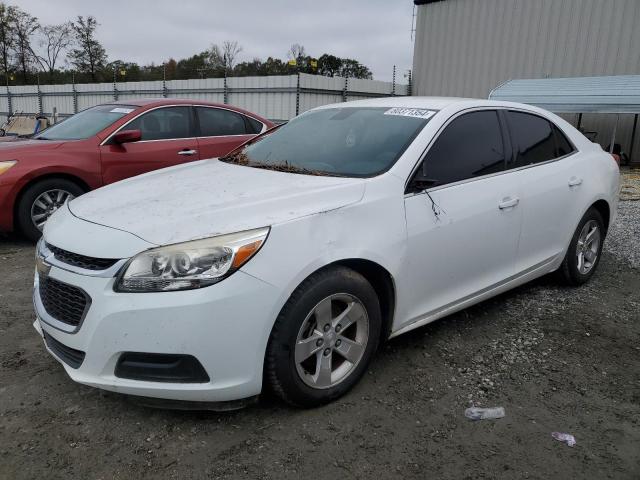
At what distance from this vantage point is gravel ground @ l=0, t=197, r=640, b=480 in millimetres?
Result: 2186

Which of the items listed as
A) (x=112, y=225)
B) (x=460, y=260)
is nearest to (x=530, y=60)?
(x=460, y=260)

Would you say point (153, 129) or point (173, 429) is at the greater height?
point (153, 129)

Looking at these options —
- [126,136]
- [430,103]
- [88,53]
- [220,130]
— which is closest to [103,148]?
[126,136]

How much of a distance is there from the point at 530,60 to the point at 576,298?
14.7 m

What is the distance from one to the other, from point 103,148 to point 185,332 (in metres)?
4.29

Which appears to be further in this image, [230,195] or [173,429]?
[230,195]

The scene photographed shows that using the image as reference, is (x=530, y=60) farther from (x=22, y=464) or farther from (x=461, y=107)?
(x=22, y=464)

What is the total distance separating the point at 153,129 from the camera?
6.16 metres

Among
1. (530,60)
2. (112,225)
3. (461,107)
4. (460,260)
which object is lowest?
(460,260)

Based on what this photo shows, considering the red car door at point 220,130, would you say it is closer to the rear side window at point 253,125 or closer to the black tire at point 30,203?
the rear side window at point 253,125

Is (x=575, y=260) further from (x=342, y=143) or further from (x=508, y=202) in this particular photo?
(x=342, y=143)

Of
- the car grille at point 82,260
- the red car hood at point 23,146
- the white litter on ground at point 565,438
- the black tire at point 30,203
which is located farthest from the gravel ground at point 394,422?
the red car hood at point 23,146

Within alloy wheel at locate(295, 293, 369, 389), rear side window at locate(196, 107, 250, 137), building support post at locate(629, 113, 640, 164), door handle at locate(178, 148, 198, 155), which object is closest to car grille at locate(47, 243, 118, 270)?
alloy wheel at locate(295, 293, 369, 389)

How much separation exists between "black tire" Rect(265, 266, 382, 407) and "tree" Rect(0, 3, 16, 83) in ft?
164
